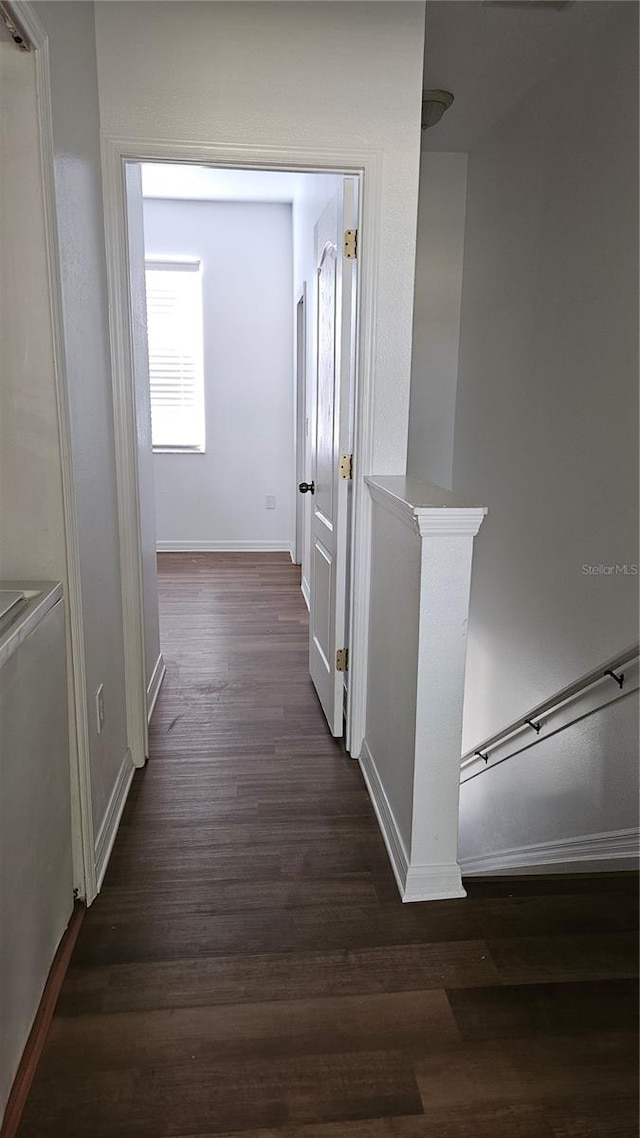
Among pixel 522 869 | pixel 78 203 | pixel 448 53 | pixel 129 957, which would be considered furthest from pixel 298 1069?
pixel 448 53

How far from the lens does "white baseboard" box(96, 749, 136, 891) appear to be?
2037mm

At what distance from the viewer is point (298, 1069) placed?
146cm

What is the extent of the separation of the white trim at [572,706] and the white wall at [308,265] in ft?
5.28

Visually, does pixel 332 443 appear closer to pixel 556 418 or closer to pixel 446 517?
pixel 556 418

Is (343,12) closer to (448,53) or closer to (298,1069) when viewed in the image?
(448,53)

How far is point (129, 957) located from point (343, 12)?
2.73 m

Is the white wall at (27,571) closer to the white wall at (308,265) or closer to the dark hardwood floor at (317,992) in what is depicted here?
the dark hardwood floor at (317,992)

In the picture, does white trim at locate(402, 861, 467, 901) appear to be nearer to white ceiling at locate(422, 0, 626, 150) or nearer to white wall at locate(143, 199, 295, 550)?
white ceiling at locate(422, 0, 626, 150)

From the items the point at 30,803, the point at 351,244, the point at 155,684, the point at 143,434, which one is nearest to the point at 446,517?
the point at 30,803

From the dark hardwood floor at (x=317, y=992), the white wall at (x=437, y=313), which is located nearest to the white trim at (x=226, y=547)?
the white wall at (x=437, y=313)

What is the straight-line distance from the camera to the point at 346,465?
8.72 ft

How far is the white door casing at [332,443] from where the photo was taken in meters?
2.60

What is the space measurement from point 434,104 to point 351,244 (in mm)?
1392

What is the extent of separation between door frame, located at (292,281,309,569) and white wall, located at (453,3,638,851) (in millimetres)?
1606
